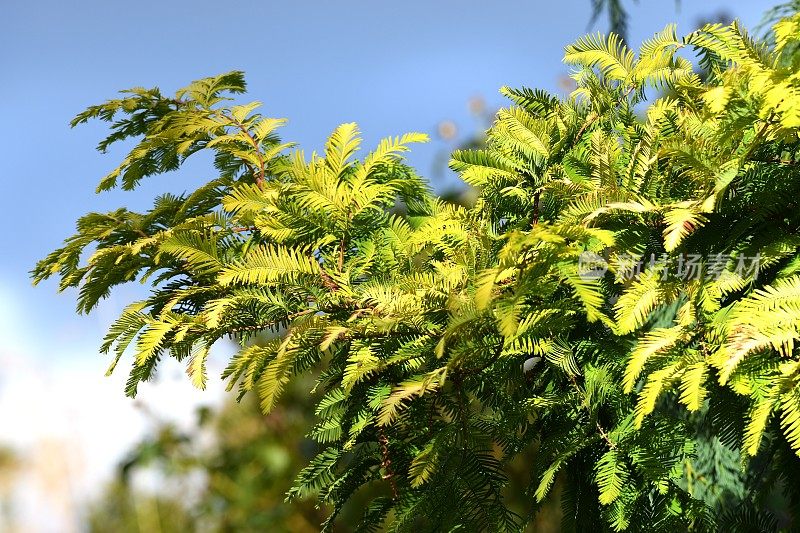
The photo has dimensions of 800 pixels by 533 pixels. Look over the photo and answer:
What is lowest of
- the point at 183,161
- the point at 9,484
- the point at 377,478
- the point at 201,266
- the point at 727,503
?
the point at 9,484

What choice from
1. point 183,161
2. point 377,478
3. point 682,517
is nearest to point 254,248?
point 183,161

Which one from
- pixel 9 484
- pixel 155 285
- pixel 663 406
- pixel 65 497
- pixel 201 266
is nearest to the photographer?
pixel 201 266

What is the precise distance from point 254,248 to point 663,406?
3.04 feet

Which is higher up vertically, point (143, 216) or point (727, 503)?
point (143, 216)

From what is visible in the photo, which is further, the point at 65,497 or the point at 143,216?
the point at 65,497

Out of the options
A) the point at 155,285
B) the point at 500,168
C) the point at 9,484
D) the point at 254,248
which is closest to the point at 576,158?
the point at 500,168

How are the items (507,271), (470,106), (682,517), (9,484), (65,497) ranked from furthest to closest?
(470,106)
(9,484)
(65,497)
(682,517)
(507,271)

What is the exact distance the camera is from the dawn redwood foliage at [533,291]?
3.75 feet

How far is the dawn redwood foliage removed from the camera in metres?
1.14

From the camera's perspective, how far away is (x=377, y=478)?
4.74ft

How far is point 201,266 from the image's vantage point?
1376mm

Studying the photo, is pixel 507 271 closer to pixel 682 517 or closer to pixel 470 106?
pixel 682 517

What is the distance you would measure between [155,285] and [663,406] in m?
1.08

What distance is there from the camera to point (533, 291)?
1.13m
